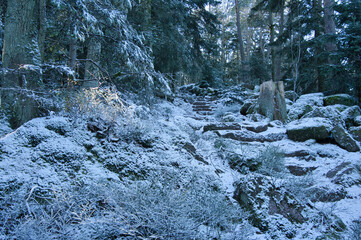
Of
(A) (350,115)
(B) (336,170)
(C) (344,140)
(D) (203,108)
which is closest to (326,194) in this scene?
(B) (336,170)

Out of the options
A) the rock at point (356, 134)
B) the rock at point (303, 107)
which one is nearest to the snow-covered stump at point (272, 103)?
the rock at point (303, 107)

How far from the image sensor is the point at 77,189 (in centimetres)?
191

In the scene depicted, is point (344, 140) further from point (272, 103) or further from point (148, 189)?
point (148, 189)

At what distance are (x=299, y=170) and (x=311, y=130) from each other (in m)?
1.84

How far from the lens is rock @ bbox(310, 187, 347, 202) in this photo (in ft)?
9.19

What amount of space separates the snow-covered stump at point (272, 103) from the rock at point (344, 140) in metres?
2.53

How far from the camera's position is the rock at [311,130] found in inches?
202

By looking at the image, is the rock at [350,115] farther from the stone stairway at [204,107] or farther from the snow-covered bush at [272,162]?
the stone stairway at [204,107]

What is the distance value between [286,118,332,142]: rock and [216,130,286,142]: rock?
313 mm

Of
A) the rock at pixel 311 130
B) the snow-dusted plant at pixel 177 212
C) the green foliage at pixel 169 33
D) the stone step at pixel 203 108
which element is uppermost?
the green foliage at pixel 169 33

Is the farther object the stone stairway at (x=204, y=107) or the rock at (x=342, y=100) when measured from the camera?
the stone stairway at (x=204, y=107)

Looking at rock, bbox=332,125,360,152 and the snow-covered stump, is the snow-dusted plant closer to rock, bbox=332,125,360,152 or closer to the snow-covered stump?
rock, bbox=332,125,360,152

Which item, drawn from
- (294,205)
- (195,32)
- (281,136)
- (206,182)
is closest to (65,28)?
(206,182)

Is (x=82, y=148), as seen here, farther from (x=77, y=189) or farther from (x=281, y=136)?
(x=281, y=136)
